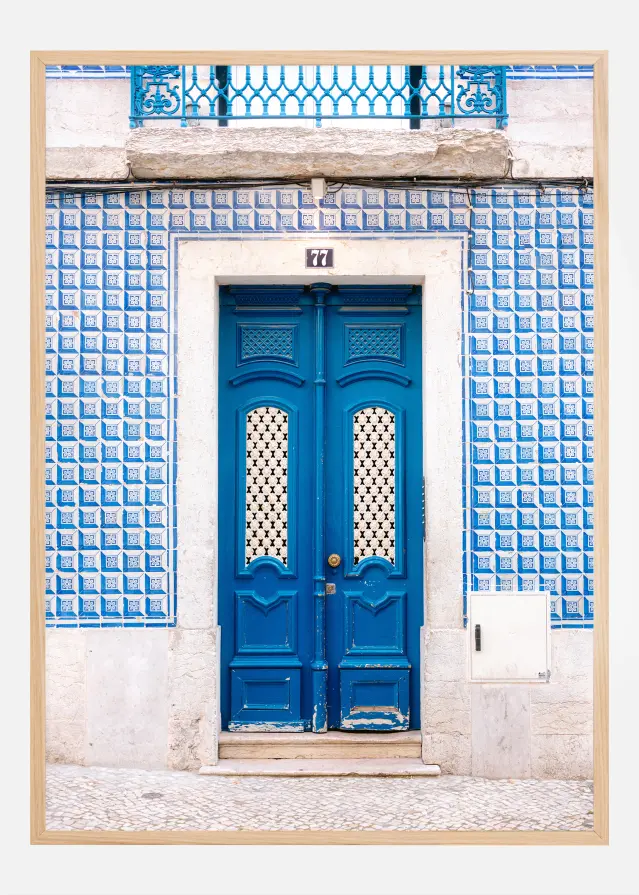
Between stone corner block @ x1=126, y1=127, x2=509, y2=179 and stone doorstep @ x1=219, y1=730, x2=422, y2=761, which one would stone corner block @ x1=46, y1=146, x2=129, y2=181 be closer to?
stone corner block @ x1=126, y1=127, x2=509, y2=179

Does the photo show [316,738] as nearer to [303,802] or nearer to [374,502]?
[303,802]

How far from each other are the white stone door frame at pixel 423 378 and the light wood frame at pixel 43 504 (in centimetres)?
109

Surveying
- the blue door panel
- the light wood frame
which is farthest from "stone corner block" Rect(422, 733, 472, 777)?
the light wood frame

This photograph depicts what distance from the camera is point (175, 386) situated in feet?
16.5

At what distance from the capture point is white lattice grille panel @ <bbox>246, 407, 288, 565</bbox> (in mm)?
5289

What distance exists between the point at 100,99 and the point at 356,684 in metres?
3.76

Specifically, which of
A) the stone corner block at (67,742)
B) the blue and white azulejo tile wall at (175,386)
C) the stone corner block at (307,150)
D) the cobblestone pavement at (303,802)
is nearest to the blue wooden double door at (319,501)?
the blue and white azulejo tile wall at (175,386)

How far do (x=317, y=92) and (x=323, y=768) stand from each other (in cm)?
385

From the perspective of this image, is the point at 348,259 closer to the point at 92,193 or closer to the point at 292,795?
the point at 92,193

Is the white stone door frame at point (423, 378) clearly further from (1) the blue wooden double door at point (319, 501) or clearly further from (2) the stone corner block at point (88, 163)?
(2) the stone corner block at point (88, 163)

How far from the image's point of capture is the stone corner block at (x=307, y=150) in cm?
493

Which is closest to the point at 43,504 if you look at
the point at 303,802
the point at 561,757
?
the point at 303,802

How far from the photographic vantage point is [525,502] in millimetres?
5012

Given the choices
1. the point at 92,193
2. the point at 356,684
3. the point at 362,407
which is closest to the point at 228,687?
the point at 356,684
